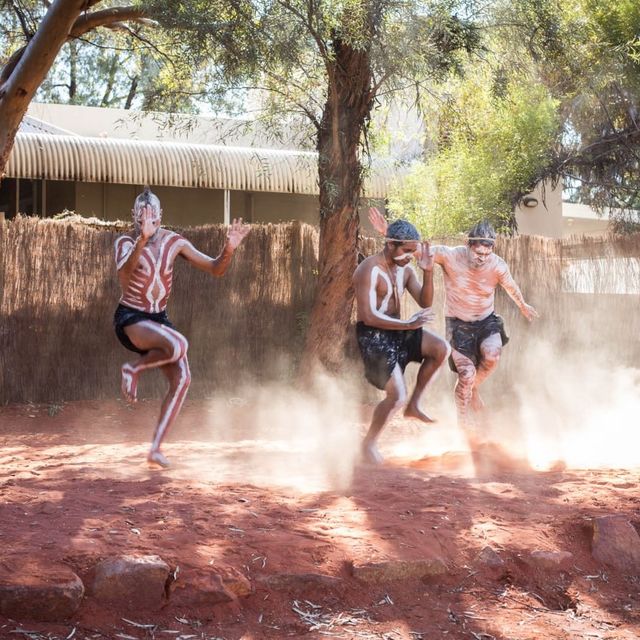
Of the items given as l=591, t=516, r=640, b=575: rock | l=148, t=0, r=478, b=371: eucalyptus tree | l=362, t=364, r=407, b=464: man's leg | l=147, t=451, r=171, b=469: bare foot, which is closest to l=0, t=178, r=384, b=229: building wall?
l=148, t=0, r=478, b=371: eucalyptus tree

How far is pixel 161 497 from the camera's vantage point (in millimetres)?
5461

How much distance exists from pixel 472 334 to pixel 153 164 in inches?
335

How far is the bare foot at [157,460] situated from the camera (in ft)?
22.0

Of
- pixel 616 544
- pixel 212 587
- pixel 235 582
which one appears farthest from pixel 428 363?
pixel 212 587

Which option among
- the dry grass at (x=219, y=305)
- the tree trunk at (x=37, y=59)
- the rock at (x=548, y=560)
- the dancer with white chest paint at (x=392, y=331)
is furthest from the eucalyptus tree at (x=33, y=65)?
the rock at (x=548, y=560)

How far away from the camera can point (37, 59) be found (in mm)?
9211

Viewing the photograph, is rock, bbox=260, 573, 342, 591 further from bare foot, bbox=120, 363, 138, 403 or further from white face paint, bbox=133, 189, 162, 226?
white face paint, bbox=133, 189, 162, 226

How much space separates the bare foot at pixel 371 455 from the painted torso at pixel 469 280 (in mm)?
1529

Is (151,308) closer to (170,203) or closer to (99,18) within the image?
(99,18)

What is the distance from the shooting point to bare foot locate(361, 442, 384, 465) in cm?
714

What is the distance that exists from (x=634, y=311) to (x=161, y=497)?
27.1 ft

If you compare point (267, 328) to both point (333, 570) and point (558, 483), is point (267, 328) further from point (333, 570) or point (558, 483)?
point (333, 570)

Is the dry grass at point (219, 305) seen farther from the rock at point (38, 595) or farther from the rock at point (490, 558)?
the rock at point (38, 595)

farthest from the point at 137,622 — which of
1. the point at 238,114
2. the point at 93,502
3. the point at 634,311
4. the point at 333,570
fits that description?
the point at 634,311
